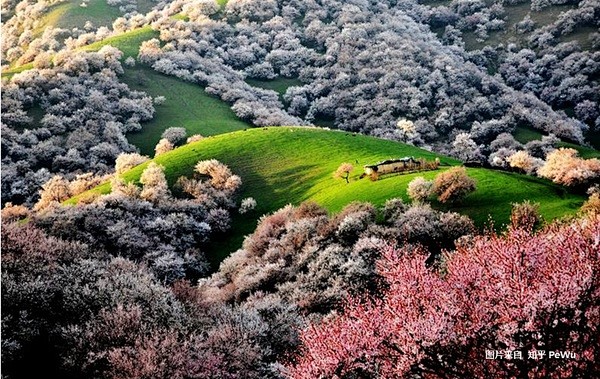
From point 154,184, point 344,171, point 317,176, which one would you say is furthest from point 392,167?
point 154,184

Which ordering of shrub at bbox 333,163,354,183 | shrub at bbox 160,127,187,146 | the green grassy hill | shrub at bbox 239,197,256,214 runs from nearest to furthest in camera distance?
the green grassy hill, shrub at bbox 333,163,354,183, shrub at bbox 239,197,256,214, shrub at bbox 160,127,187,146

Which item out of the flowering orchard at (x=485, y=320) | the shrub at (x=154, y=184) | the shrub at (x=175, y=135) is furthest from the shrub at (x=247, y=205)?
the flowering orchard at (x=485, y=320)

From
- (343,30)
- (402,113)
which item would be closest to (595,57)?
(402,113)

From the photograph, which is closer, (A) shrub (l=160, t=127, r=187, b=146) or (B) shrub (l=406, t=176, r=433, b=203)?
(B) shrub (l=406, t=176, r=433, b=203)

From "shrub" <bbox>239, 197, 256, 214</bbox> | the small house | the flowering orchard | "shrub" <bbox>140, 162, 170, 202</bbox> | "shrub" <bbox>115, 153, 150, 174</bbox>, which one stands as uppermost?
the flowering orchard

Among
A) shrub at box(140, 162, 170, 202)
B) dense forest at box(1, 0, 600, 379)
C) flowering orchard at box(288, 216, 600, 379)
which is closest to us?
flowering orchard at box(288, 216, 600, 379)

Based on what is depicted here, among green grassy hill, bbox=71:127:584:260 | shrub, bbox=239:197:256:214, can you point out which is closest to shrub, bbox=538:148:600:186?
green grassy hill, bbox=71:127:584:260

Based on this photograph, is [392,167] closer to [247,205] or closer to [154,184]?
[247,205]

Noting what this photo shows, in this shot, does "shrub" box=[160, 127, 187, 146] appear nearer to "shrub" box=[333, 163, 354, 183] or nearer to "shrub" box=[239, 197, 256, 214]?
"shrub" box=[239, 197, 256, 214]

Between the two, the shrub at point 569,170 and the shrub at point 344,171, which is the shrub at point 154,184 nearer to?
the shrub at point 344,171
